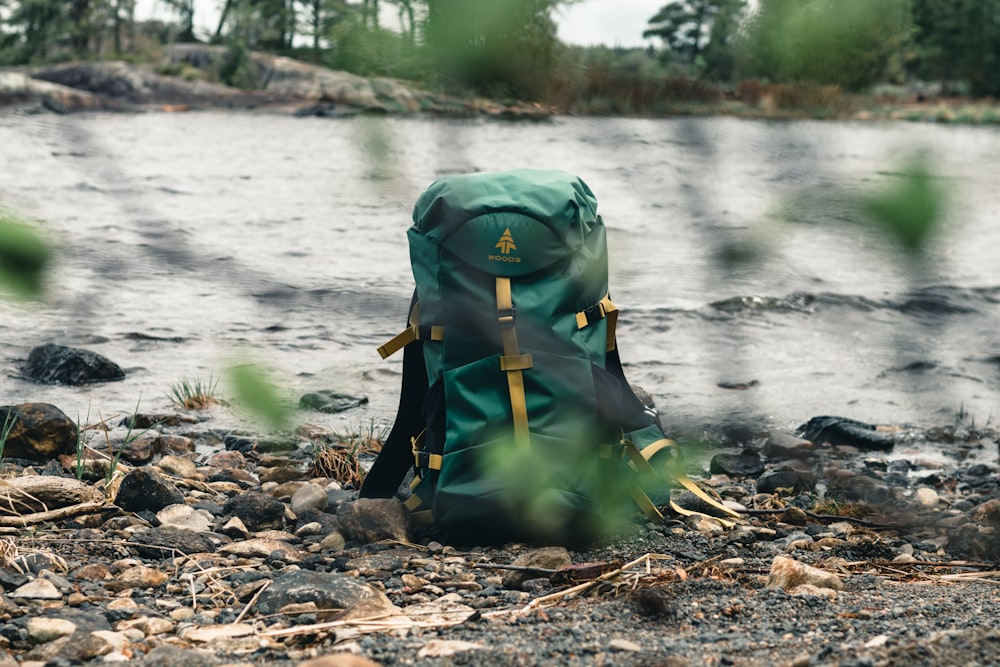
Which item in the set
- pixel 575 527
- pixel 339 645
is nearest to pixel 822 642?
pixel 339 645

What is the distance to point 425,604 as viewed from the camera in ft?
7.42

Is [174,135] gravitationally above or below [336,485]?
above

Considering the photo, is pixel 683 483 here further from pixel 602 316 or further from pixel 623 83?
pixel 623 83

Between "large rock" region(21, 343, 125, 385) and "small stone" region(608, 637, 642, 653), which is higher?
"small stone" region(608, 637, 642, 653)

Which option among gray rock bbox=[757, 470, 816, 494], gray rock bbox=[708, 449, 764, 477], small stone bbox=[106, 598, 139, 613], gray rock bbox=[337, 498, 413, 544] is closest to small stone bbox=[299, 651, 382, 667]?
small stone bbox=[106, 598, 139, 613]

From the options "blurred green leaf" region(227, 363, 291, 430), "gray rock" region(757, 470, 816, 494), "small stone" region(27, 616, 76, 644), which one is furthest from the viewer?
"gray rock" region(757, 470, 816, 494)

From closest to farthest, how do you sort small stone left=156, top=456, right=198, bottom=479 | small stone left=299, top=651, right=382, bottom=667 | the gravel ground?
small stone left=299, top=651, right=382, bottom=667
the gravel ground
small stone left=156, top=456, right=198, bottom=479

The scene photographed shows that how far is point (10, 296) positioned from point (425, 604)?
1.58 meters

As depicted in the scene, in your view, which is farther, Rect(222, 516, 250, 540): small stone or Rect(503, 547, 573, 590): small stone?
Rect(222, 516, 250, 540): small stone

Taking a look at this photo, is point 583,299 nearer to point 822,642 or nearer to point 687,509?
point 687,509

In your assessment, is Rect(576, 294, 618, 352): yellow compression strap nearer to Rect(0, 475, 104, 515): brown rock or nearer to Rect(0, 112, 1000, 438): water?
Rect(0, 112, 1000, 438): water

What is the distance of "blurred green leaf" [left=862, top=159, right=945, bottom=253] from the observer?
2.15 feet

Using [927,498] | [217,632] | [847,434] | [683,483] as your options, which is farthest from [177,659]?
[847,434]

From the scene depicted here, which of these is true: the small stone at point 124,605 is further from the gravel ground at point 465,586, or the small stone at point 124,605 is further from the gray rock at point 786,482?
the gray rock at point 786,482
